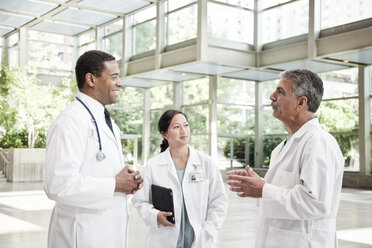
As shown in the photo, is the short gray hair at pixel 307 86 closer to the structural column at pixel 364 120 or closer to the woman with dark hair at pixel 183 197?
the woman with dark hair at pixel 183 197

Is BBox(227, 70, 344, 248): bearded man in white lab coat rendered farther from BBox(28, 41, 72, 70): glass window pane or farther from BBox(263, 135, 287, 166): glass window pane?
BBox(28, 41, 72, 70): glass window pane

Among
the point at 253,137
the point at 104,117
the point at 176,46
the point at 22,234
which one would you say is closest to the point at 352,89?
the point at 253,137

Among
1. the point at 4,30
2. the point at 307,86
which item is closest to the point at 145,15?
the point at 4,30

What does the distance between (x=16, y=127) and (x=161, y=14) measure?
9.03 metres

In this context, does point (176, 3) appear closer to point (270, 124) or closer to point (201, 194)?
point (270, 124)

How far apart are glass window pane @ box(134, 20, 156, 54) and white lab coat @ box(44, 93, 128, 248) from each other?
20982 millimetres

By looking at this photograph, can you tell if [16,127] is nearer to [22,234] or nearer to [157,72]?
[157,72]

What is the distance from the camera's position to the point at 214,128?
74.2ft

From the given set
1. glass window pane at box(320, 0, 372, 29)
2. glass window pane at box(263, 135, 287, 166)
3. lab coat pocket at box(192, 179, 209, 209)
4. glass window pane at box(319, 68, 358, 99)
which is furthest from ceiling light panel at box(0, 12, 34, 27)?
lab coat pocket at box(192, 179, 209, 209)

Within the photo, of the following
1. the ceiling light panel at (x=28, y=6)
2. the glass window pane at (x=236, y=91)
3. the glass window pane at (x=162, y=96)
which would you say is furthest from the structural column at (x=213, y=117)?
the ceiling light panel at (x=28, y=6)

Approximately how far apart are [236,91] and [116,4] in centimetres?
761

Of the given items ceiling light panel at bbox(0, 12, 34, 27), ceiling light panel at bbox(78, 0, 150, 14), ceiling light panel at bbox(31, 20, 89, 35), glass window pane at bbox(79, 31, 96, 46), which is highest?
ceiling light panel at bbox(78, 0, 150, 14)

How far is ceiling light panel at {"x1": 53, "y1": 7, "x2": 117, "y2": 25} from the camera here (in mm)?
23416

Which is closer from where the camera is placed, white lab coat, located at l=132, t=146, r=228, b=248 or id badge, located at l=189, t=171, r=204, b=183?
white lab coat, located at l=132, t=146, r=228, b=248
